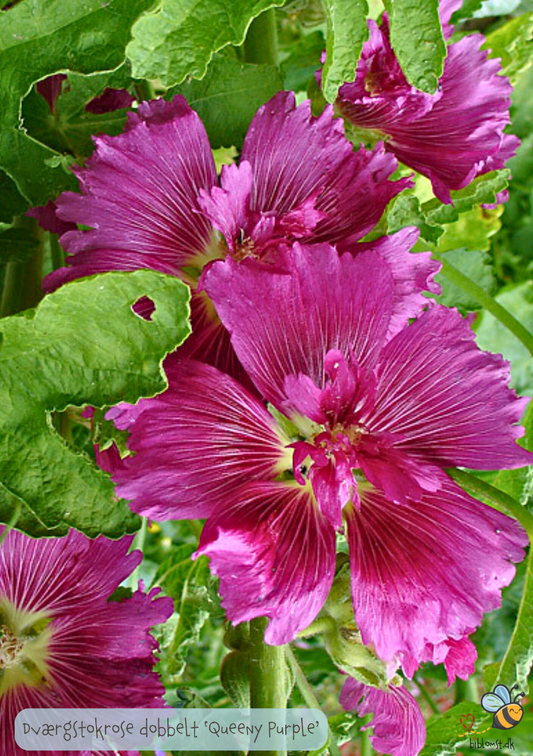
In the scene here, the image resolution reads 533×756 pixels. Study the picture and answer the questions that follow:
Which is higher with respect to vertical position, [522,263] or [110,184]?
[110,184]

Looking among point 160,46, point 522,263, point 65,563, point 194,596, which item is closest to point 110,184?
point 160,46

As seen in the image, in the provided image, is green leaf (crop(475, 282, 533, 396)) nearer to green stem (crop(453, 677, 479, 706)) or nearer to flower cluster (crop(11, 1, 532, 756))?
green stem (crop(453, 677, 479, 706))

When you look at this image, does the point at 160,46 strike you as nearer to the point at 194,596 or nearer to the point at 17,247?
the point at 17,247

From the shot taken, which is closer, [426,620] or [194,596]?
[426,620]

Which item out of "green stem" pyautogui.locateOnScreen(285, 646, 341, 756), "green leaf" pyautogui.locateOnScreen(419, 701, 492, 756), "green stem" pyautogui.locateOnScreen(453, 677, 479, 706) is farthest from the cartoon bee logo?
"green stem" pyautogui.locateOnScreen(453, 677, 479, 706)

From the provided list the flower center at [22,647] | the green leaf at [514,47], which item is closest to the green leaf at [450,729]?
the flower center at [22,647]

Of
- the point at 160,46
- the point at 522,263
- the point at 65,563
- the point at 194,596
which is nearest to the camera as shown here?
the point at 160,46

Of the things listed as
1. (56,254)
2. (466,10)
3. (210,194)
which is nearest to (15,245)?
(56,254)
